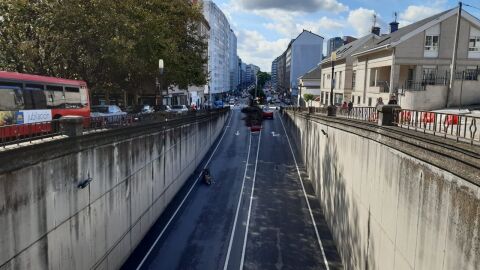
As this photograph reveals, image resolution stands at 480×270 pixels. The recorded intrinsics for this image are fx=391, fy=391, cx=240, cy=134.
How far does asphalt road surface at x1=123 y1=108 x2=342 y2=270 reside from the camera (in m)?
19.3

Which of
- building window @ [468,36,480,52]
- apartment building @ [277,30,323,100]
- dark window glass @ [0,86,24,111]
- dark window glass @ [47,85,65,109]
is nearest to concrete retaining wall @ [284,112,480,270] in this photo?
dark window glass @ [0,86,24,111]

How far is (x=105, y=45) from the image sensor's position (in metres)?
27.8

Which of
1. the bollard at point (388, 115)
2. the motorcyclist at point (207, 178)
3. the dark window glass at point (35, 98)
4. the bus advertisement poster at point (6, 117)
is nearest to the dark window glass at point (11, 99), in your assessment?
the bus advertisement poster at point (6, 117)

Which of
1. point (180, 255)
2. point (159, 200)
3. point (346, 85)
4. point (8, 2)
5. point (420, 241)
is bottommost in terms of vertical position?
point (180, 255)

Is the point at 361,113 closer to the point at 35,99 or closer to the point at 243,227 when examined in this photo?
the point at 243,227

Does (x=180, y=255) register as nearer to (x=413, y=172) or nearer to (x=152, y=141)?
(x=152, y=141)

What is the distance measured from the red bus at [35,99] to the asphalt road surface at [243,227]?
8.21 meters

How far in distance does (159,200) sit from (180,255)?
541 centimetres

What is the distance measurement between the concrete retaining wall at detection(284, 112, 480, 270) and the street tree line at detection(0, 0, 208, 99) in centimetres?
1736

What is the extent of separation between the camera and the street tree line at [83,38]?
26.8 m

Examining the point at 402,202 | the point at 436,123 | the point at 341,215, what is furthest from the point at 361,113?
the point at 402,202

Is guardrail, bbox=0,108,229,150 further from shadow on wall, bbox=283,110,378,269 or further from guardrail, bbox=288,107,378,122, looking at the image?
guardrail, bbox=288,107,378,122

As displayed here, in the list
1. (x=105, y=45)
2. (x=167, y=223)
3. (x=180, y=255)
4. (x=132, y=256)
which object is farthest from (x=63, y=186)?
(x=105, y=45)

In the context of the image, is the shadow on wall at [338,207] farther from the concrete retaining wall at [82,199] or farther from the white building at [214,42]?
the white building at [214,42]
